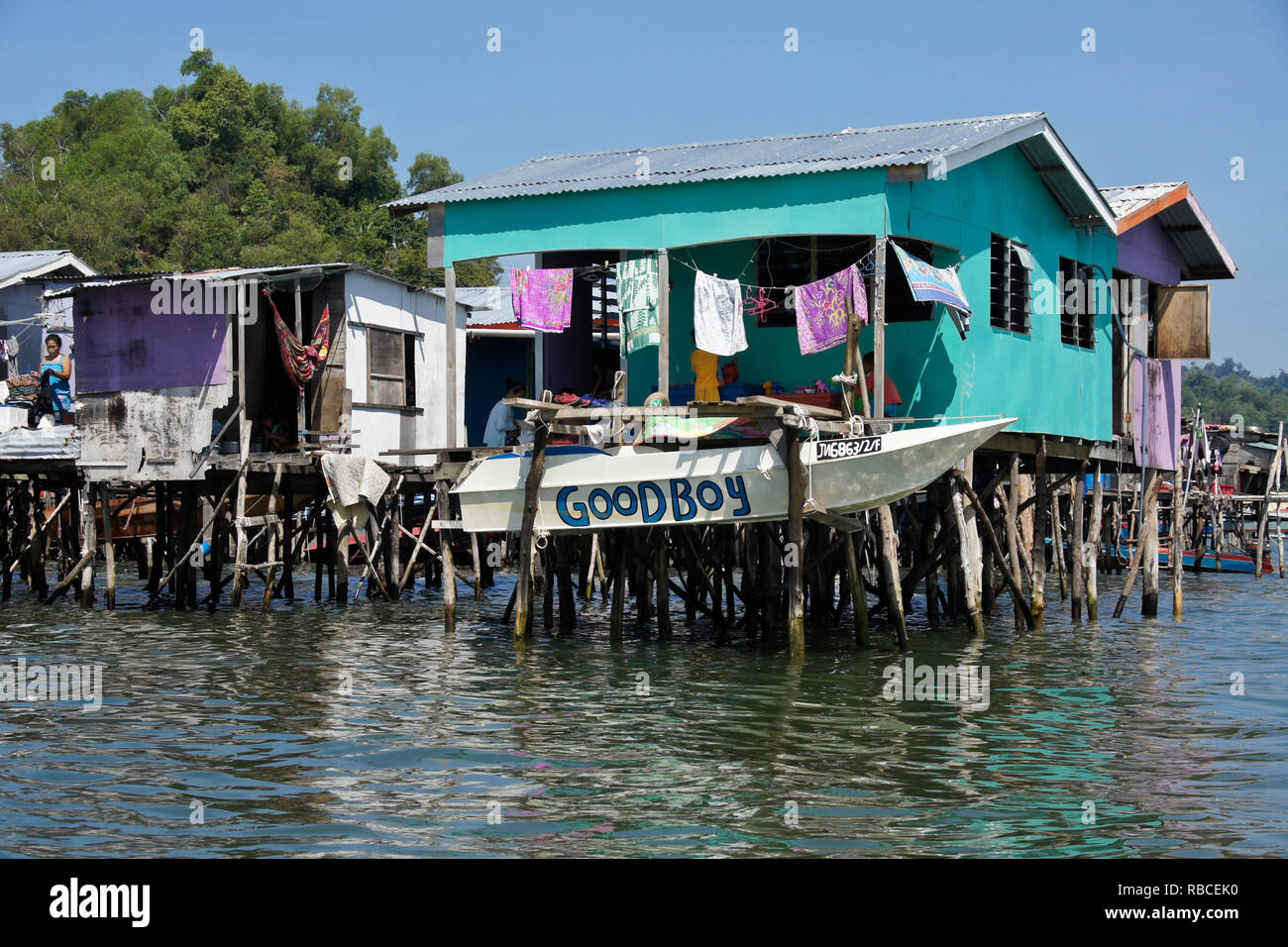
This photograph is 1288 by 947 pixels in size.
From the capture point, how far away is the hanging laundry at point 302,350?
20203 mm

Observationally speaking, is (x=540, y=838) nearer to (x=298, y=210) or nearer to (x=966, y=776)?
(x=966, y=776)

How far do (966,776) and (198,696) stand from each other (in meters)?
7.50

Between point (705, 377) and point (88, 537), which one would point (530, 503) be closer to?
point (705, 377)

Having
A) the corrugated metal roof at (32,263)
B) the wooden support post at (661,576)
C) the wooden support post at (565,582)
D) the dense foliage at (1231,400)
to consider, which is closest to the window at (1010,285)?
the wooden support post at (661,576)

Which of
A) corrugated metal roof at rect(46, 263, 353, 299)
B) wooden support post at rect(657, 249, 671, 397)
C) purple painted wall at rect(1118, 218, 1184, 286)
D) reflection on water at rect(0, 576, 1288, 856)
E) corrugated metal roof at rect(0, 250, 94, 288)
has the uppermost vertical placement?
corrugated metal roof at rect(0, 250, 94, 288)

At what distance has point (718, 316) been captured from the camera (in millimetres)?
15977

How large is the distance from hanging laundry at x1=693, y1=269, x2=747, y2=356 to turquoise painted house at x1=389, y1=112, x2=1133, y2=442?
1.51ft

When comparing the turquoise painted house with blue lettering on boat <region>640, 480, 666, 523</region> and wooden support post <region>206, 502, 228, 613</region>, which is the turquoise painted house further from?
wooden support post <region>206, 502, 228, 613</region>

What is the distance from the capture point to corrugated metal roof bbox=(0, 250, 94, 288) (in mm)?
30559

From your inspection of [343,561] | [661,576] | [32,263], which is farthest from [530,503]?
[32,263]

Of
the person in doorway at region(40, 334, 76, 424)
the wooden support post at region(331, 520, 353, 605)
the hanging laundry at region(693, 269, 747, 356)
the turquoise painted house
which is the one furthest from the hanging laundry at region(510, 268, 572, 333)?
the person in doorway at region(40, 334, 76, 424)

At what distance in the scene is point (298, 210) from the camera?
184 ft

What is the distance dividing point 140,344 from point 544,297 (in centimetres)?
732
